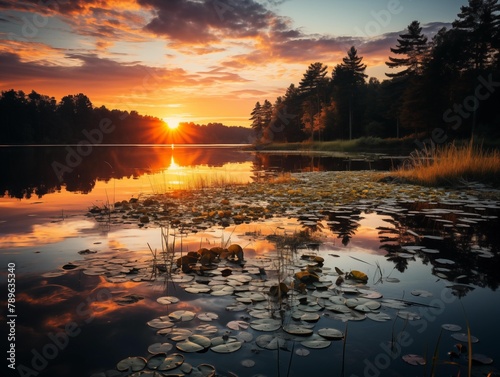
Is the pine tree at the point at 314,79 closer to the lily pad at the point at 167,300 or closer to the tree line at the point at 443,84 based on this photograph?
the tree line at the point at 443,84

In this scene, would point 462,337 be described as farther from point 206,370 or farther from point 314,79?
point 314,79

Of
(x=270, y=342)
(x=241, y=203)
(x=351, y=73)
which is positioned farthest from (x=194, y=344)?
(x=351, y=73)

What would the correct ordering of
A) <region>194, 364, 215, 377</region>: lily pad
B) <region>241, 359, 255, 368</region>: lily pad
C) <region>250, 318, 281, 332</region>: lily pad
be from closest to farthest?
1. <region>194, 364, 215, 377</region>: lily pad
2. <region>241, 359, 255, 368</region>: lily pad
3. <region>250, 318, 281, 332</region>: lily pad

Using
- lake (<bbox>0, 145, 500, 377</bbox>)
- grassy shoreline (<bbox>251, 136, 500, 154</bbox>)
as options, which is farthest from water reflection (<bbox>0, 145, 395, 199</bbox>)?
grassy shoreline (<bbox>251, 136, 500, 154</bbox>)

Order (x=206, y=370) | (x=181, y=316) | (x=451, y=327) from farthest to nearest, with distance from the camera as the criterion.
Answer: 1. (x=181, y=316)
2. (x=451, y=327)
3. (x=206, y=370)

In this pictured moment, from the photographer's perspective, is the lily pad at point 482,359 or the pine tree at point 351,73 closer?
the lily pad at point 482,359

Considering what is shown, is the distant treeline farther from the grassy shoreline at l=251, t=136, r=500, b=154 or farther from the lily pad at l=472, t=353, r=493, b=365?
the lily pad at l=472, t=353, r=493, b=365

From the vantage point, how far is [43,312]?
3.15m

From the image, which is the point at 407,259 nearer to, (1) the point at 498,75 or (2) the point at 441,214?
(2) the point at 441,214

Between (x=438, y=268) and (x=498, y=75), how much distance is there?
41.5 m

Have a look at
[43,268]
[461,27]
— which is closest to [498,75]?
[461,27]

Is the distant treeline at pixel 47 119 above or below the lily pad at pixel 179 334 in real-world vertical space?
above

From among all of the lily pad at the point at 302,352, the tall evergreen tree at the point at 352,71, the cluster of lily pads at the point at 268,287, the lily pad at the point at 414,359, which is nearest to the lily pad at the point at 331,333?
the cluster of lily pads at the point at 268,287

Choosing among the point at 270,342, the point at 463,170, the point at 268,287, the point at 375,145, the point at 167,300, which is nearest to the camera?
the point at 270,342
